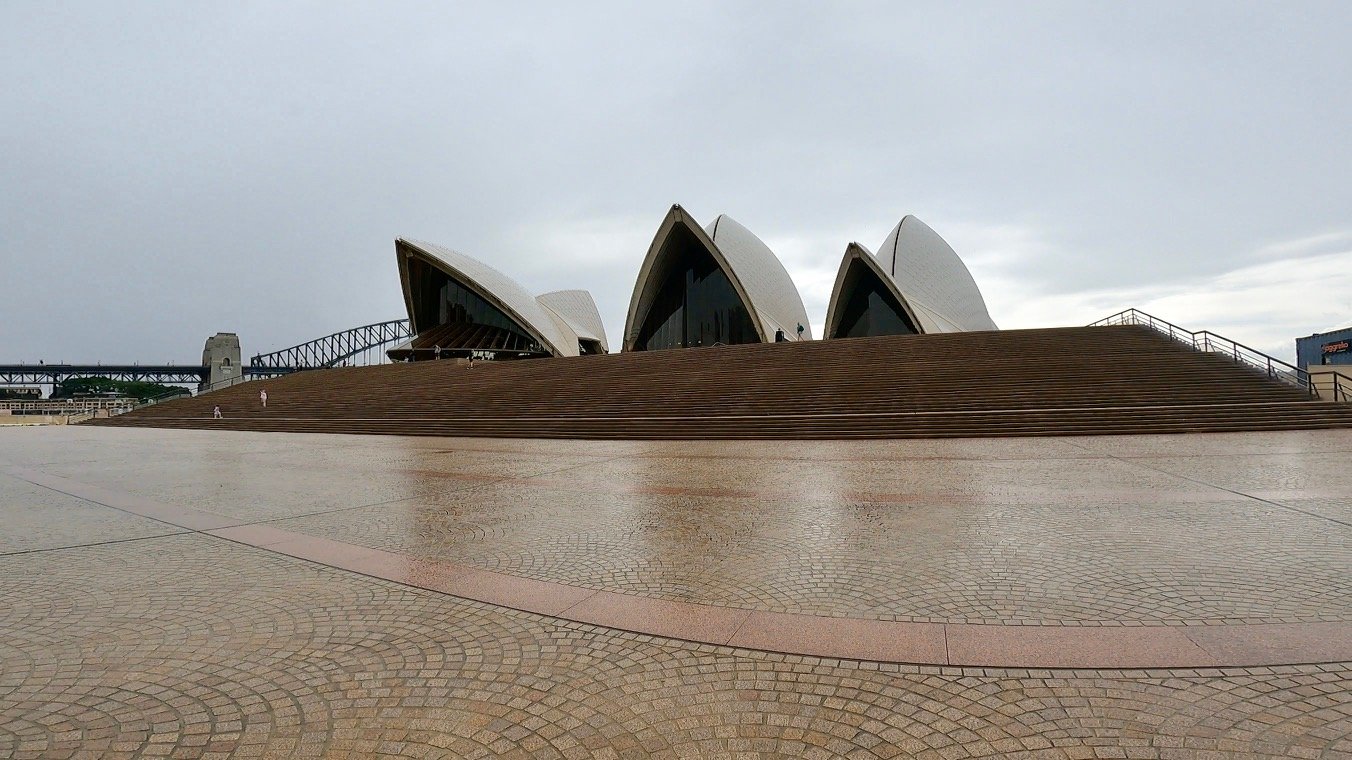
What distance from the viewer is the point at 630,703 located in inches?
87.1

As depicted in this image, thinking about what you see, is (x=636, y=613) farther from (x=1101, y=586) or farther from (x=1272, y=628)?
(x=1272, y=628)

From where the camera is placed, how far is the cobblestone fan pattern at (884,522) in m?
3.25

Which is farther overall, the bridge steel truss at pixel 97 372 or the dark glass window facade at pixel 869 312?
the bridge steel truss at pixel 97 372

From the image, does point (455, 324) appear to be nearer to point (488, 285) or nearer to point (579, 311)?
point (488, 285)

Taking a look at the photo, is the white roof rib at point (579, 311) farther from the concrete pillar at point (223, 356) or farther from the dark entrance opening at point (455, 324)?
the concrete pillar at point (223, 356)

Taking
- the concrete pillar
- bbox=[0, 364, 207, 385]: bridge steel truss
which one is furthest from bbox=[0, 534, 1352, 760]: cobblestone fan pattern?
bbox=[0, 364, 207, 385]: bridge steel truss

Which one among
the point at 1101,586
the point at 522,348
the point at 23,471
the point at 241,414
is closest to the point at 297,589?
the point at 1101,586

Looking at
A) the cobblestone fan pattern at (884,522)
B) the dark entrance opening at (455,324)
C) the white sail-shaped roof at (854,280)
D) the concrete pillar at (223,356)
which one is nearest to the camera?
the cobblestone fan pattern at (884,522)

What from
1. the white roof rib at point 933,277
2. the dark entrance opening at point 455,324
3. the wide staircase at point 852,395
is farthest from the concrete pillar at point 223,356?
the white roof rib at point 933,277

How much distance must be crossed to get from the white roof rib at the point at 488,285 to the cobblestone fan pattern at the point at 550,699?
44.9m

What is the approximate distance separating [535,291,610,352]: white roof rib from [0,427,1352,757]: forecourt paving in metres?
52.2

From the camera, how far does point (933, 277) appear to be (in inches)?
1762

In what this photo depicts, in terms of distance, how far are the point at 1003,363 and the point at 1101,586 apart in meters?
16.6

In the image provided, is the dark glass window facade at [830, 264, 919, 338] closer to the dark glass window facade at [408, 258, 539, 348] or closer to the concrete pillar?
the dark glass window facade at [408, 258, 539, 348]
